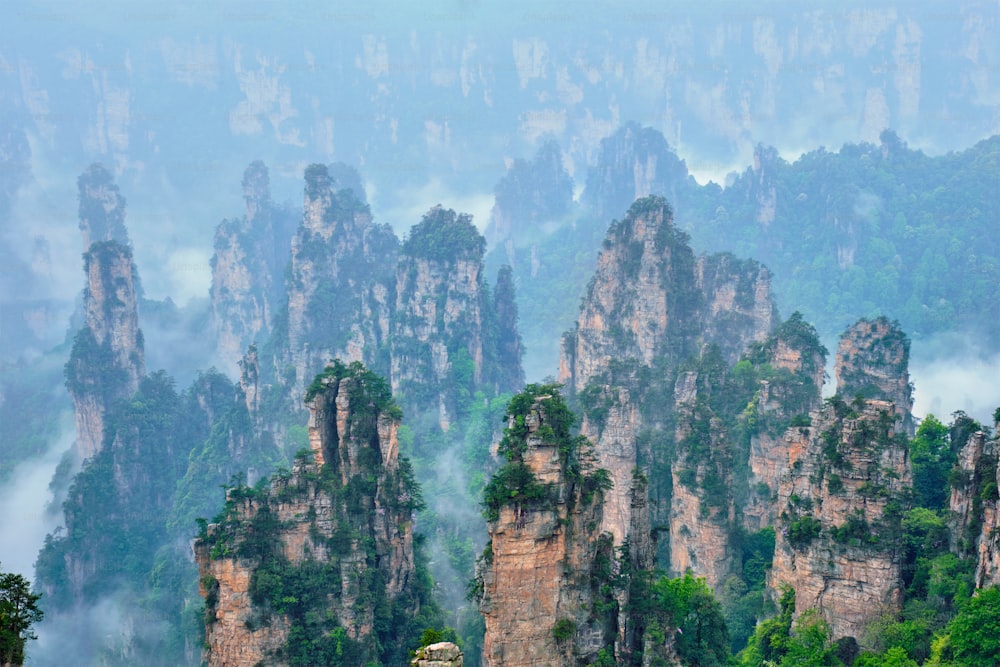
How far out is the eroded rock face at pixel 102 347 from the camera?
A: 89.2 metres

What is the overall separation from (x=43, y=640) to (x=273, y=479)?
125 ft

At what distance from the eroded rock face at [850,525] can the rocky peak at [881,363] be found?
20.9 meters

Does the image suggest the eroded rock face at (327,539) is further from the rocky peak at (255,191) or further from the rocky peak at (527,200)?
the rocky peak at (527,200)

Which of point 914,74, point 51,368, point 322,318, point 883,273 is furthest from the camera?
point 914,74

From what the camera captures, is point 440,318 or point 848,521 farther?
point 440,318

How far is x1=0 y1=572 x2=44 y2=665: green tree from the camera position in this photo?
92.9ft

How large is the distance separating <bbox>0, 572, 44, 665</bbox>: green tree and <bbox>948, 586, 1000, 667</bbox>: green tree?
23.5 m

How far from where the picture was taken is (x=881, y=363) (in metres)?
60.8

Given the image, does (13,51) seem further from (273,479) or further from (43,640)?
(273,479)

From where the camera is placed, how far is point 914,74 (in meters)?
155

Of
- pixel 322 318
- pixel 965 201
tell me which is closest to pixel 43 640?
pixel 322 318

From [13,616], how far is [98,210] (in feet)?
327

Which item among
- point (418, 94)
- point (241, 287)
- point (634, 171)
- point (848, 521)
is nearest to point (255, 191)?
point (241, 287)

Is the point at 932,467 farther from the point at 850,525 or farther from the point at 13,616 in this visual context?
the point at 13,616
